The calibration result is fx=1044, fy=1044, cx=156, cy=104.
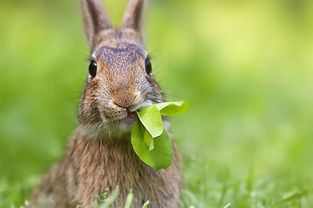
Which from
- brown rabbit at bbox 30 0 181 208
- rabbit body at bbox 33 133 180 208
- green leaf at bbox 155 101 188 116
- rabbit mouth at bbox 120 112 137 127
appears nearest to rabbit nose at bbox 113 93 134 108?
brown rabbit at bbox 30 0 181 208

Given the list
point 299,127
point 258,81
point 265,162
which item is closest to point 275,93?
point 258,81

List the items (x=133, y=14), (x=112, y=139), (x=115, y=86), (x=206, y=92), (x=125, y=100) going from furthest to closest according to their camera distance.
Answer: (x=206, y=92) → (x=133, y=14) → (x=112, y=139) → (x=115, y=86) → (x=125, y=100)

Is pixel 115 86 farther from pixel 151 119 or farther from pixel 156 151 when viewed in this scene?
pixel 156 151

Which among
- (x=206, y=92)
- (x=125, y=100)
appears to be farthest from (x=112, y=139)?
(x=206, y=92)

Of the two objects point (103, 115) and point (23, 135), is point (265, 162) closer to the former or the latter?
point (23, 135)

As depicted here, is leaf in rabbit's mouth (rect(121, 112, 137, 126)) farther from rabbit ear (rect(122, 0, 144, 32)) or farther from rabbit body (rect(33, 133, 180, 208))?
rabbit ear (rect(122, 0, 144, 32))

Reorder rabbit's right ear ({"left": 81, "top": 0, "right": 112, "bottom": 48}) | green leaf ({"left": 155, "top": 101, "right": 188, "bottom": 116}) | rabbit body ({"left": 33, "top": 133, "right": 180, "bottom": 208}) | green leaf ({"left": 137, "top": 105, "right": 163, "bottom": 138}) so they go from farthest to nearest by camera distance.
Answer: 1. rabbit's right ear ({"left": 81, "top": 0, "right": 112, "bottom": 48})
2. rabbit body ({"left": 33, "top": 133, "right": 180, "bottom": 208})
3. green leaf ({"left": 155, "top": 101, "right": 188, "bottom": 116})
4. green leaf ({"left": 137, "top": 105, "right": 163, "bottom": 138})
